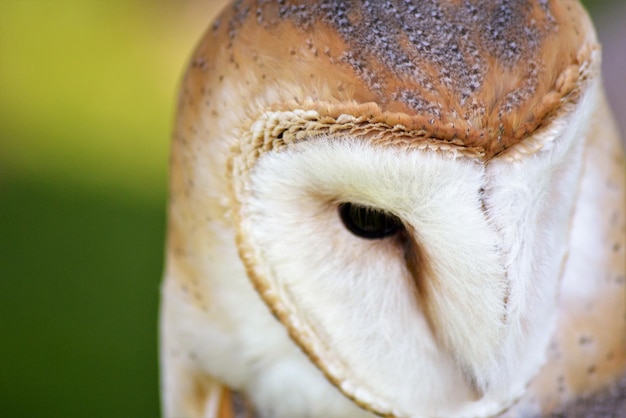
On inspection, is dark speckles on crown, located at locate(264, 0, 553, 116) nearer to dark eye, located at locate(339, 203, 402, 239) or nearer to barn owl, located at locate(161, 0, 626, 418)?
barn owl, located at locate(161, 0, 626, 418)

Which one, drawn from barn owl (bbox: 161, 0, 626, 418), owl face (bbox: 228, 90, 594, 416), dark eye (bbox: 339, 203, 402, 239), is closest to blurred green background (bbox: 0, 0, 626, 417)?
barn owl (bbox: 161, 0, 626, 418)

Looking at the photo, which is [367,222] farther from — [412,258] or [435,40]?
[435,40]

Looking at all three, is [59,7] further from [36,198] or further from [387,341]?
[387,341]

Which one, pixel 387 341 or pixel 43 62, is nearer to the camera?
pixel 387 341

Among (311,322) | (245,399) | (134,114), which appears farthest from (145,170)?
(311,322)

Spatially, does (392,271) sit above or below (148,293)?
below

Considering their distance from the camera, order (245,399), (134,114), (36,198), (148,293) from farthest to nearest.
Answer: (134,114)
(36,198)
(148,293)
(245,399)
